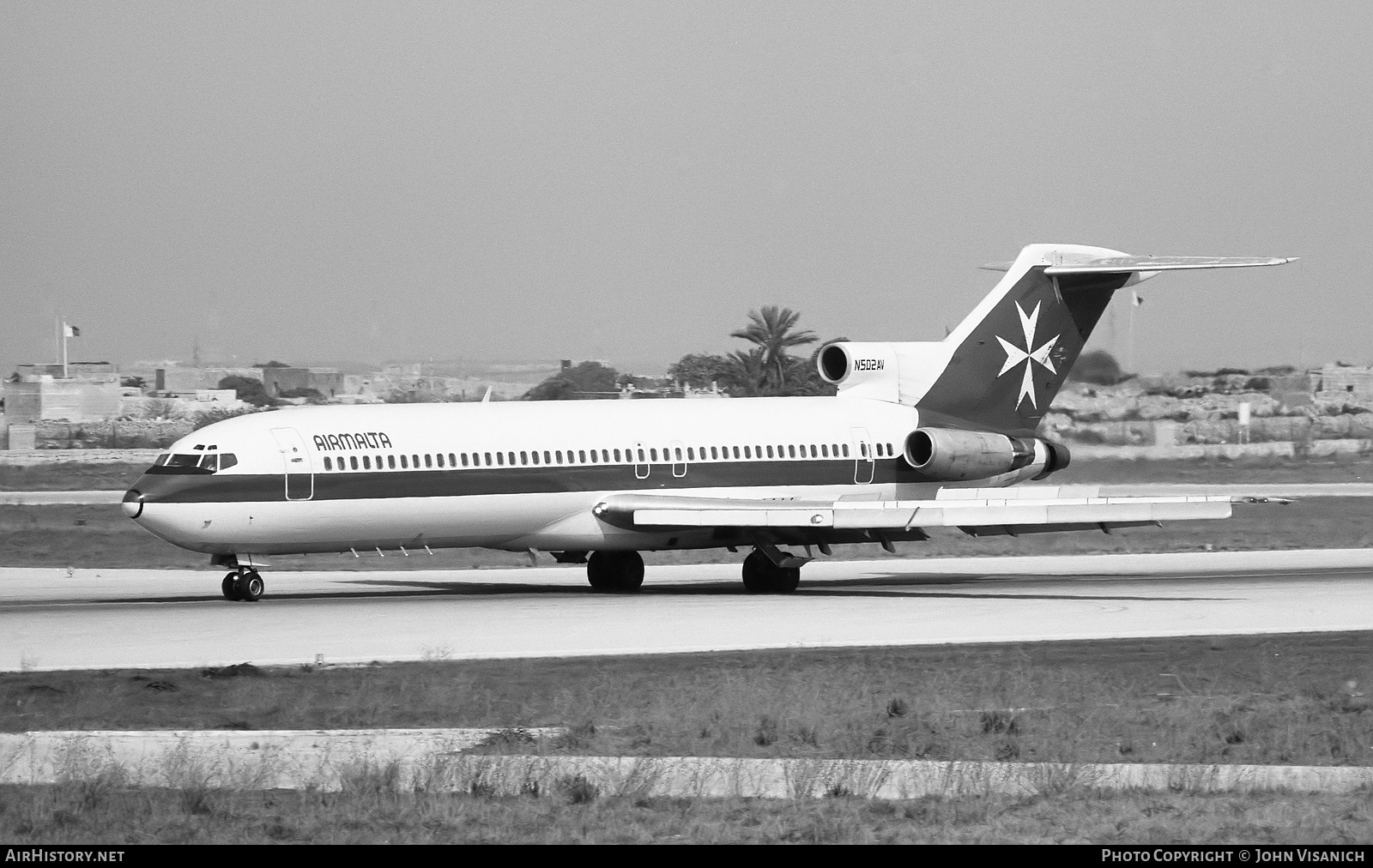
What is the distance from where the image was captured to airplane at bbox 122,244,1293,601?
1248 inches

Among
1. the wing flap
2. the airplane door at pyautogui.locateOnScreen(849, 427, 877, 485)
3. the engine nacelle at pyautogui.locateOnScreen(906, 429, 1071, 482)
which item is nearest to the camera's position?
the wing flap

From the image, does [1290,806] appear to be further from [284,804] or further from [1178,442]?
[1178,442]

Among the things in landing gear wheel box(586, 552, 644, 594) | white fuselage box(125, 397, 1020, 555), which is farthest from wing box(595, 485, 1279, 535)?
landing gear wheel box(586, 552, 644, 594)

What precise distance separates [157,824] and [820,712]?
768cm

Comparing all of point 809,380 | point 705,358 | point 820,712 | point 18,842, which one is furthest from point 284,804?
point 705,358

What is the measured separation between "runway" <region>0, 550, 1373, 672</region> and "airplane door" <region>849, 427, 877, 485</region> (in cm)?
219

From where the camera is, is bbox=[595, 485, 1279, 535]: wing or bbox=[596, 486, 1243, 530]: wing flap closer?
bbox=[596, 486, 1243, 530]: wing flap

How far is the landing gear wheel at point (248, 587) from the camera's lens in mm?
31719

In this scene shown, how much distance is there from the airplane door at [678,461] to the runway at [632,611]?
2.26 m

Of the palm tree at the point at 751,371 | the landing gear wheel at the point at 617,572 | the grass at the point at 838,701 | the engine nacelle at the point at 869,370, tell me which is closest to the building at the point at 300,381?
the palm tree at the point at 751,371

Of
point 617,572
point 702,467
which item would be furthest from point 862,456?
point 617,572

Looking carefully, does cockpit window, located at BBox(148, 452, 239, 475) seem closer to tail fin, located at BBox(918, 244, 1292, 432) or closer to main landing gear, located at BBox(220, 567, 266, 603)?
main landing gear, located at BBox(220, 567, 266, 603)

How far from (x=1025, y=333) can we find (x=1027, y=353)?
1.46 ft

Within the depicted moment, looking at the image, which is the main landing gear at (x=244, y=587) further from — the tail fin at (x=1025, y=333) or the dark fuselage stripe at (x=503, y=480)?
the tail fin at (x=1025, y=333)
